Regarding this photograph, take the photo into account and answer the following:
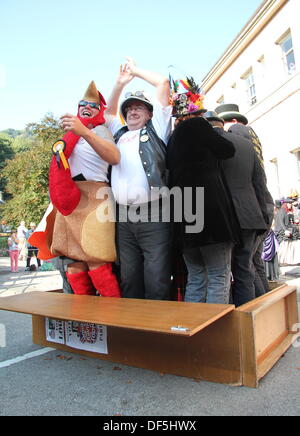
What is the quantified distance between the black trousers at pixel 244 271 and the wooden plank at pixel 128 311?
2.24ft

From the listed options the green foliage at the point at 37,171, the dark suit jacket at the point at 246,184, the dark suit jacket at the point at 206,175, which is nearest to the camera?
the dark suit jacket at the point at 206,175

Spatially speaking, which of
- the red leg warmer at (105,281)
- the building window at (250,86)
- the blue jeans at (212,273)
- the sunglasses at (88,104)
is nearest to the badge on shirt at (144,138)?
the sunglasses at (88,104)

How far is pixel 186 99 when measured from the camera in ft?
8.46

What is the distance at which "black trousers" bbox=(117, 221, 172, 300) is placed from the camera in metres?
2.36

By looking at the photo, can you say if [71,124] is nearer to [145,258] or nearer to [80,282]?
[145,258]

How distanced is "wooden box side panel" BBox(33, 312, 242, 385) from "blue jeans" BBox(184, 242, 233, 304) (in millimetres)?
363

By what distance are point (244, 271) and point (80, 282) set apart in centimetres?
120

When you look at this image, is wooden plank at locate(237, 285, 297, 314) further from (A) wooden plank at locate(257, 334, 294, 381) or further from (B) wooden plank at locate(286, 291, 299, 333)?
(A) wooden plank at locate(257, 334, 294, 381)

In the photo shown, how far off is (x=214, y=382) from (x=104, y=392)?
0.56 meters

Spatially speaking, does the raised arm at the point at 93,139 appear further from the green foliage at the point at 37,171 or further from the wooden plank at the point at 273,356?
the green foliage at the point at 37,171

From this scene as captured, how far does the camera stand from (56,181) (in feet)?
8.12

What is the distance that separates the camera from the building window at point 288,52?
36.0 feet

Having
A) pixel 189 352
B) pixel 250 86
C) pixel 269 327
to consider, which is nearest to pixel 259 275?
pixel 269 327
